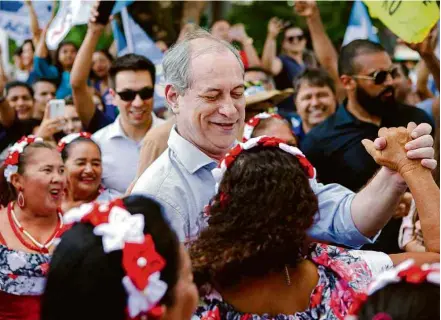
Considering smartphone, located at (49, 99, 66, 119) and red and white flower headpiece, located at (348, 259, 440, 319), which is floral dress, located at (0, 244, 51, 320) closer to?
red and white flower headpiece, located at (348, 259, 440, 319)

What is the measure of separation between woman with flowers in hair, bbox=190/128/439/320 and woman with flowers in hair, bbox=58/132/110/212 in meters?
2.85

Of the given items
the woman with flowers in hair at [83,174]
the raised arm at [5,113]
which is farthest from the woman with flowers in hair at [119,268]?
the raised arm at [5,113]

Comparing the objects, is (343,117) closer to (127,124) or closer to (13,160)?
(127,124)

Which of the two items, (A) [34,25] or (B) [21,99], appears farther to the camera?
(A) [34,25]

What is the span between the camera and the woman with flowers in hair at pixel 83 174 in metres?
5.26

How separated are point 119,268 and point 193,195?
107 centimetres

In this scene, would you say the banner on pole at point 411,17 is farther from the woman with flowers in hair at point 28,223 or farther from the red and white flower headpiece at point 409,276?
the red and white flower headpiece at point 409,276

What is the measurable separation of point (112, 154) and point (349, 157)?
166 centimetres

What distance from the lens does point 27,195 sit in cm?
442

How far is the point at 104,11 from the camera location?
578cm

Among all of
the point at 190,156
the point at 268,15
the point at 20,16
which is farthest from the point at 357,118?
the point at 268,15

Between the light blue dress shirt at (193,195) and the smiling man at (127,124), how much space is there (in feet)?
7.76

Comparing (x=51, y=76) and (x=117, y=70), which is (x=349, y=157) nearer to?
(x=117, y=70)

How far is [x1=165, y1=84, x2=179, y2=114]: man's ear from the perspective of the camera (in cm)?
314
